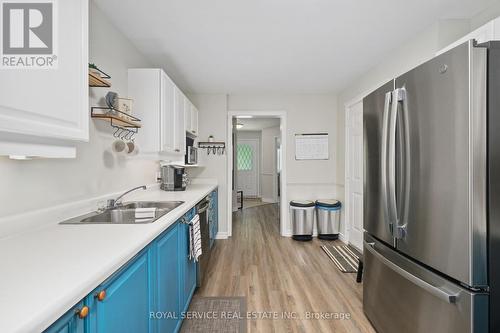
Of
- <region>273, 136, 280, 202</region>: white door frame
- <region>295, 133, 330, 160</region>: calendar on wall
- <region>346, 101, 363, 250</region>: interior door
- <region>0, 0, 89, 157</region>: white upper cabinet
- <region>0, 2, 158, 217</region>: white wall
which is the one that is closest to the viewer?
<region>0, 0, 89, 157</region>: white upper cabinet

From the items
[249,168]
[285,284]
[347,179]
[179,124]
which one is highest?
[179,124]

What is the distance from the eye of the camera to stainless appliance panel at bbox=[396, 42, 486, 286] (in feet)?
3.52

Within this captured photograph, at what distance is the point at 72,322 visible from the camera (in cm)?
70

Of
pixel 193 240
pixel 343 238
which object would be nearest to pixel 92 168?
pixel 193 240

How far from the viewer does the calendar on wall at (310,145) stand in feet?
13.9

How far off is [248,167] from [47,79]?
7.91 metres

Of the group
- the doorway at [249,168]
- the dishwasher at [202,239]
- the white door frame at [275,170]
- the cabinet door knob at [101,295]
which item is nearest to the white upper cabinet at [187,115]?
the dishwasher at [202,239]

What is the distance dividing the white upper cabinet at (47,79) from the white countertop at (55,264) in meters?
0.40

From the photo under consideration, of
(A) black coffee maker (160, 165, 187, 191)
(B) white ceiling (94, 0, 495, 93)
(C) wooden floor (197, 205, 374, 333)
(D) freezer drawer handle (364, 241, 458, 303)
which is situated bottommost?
(C) wooden floor (197, 205, 374, 333)

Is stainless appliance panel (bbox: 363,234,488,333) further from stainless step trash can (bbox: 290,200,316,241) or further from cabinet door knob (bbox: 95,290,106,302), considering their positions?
stainless step trash can (bbox: 290,200,316,241)

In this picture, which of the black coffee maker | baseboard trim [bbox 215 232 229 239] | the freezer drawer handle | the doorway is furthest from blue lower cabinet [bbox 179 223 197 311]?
the doorway

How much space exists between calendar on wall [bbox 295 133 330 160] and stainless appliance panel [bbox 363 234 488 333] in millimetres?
2436

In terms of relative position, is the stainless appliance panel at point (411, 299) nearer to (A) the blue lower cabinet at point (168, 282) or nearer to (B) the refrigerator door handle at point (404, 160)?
(B) the refrigerator door handle at point (404, 160)

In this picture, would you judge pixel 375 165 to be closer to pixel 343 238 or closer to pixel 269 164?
pixel 343 238
